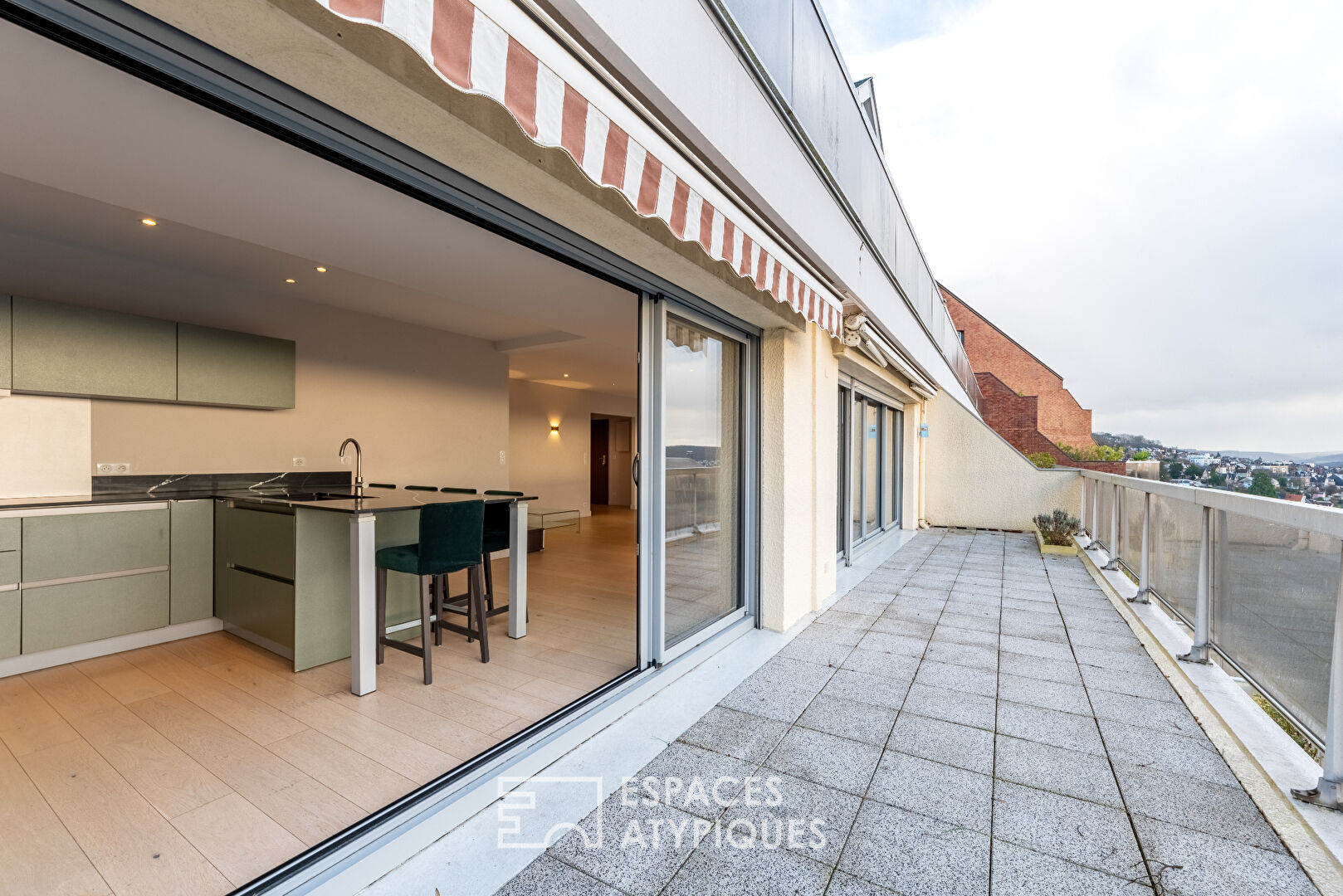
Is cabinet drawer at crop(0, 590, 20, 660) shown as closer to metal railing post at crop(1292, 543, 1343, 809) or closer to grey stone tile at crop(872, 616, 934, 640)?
grey stone tile at crop(872, 616, 934, 640)

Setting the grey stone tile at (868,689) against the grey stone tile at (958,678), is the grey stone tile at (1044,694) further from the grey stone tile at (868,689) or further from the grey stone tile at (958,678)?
the grey stone tile at (868,689)

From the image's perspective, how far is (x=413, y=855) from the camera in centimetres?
198

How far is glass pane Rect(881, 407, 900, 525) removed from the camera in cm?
962

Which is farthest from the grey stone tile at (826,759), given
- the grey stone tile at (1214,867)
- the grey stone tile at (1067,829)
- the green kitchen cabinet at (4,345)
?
the green kitchen cabinet at (4,345)

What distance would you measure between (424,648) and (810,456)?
3389mm

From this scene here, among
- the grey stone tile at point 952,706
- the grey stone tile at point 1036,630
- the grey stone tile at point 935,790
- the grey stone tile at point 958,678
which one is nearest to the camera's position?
the grey stone tile at point 935,790

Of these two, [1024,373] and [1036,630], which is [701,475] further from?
[1024,373]

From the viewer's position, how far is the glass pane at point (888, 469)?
31.6 feet

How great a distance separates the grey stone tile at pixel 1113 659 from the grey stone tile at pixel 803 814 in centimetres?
274

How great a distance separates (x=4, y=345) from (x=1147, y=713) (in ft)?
25.5

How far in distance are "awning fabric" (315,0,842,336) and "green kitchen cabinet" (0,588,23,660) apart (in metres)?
4.75

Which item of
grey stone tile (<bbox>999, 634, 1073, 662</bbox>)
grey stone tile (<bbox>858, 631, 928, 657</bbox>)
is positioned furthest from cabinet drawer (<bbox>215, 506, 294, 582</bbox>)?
grey stone tile (<bbox>999, 634, 1073, 662</bbox>)

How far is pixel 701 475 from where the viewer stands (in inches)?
161

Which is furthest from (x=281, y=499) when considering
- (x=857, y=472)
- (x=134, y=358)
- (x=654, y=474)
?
(x=857, y=472)
